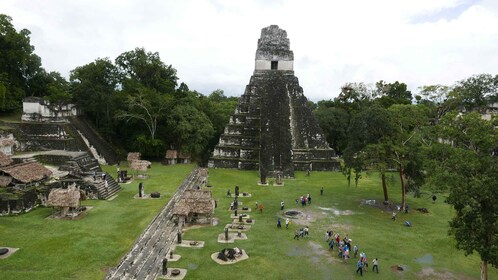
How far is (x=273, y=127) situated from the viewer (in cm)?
4403

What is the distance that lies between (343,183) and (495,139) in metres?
19.6

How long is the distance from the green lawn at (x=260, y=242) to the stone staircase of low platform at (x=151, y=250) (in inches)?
21.1

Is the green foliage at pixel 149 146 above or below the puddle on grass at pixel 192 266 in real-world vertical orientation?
above

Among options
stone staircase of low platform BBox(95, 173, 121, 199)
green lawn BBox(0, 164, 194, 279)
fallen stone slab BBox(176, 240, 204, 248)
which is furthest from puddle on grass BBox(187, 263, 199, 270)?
stone staircase of low platform BBox(95, 173, 121, 199)

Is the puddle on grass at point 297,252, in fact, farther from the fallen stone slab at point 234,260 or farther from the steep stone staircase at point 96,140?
the steep stone staircase at point 96,140

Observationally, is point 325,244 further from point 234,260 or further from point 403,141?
point 403,141

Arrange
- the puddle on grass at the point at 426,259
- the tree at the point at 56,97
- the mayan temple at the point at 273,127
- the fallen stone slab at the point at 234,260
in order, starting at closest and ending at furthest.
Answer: the fallen stone slab at the point at 234,260 → the puddle on grass at the point at 426,259 → the mayan temple at the point at 273,127 → the tree at the point at 56,97

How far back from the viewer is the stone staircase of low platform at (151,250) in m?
17.7

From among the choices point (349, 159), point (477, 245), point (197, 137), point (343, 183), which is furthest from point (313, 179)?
point (477, 245)

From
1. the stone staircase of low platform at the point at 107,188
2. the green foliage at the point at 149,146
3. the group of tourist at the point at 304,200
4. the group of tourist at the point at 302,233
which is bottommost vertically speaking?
the group of tourist at the point at 302,233

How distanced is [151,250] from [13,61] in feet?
122

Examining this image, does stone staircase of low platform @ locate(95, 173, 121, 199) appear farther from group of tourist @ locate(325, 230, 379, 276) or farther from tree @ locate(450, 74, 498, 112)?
tree @ locate(450, 74, 498, 112)

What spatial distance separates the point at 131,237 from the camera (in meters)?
21.8

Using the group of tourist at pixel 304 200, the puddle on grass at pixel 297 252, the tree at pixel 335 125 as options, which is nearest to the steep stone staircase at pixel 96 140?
the group of tourist at pixel 304 200
